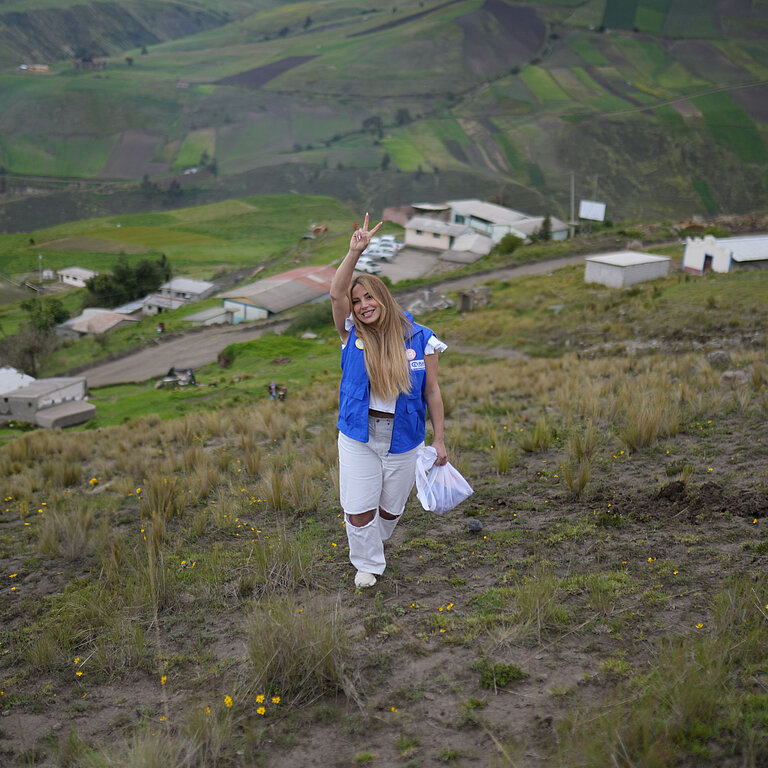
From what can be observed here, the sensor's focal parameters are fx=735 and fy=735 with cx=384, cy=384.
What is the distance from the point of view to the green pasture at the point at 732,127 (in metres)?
108

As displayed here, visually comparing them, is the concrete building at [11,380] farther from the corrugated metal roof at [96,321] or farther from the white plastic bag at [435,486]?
the white plastic bag at [435,486]

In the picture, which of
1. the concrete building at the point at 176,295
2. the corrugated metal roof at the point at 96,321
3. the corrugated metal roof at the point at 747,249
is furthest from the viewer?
the concrete building at the point at 176,295

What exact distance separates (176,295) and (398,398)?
5234 cm

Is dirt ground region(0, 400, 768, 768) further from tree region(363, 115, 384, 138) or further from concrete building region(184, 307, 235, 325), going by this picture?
tree region(363, 115, 384, 138)

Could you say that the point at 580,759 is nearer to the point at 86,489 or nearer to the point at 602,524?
the point at 602,524

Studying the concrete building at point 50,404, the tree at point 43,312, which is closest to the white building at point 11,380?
the concrete building at point 50,404

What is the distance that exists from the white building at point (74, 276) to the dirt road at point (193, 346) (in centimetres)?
2130

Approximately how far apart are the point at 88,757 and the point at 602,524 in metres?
3.89

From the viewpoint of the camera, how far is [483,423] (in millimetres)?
9859

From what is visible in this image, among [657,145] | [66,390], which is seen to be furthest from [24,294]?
[657,145]

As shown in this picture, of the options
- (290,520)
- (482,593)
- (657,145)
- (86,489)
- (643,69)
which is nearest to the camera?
(482,593)

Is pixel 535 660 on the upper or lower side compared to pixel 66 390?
upper

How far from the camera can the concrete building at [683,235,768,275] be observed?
33.4 meters

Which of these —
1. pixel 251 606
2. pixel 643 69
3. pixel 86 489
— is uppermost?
pixel 643 69
